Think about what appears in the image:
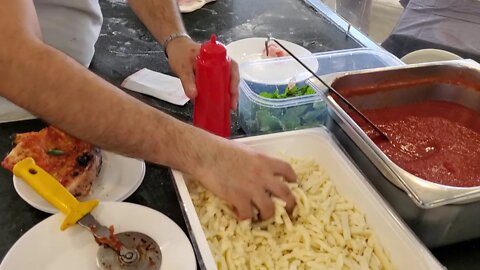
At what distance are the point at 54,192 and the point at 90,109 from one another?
0.18m

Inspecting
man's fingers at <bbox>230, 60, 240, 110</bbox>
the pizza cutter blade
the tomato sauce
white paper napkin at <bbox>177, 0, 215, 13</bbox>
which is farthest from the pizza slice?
white paper napkin at <bbox>177, 0, 215, 13</bbox>

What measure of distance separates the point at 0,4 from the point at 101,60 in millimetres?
657

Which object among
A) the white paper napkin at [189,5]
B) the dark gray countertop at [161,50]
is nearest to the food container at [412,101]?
the dark gray countertop at [161,50]

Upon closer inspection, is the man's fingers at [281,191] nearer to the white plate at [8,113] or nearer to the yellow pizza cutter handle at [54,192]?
the yellow pizza cutter handle at [54,192]

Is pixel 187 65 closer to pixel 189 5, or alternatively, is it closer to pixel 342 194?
pixel 342 194

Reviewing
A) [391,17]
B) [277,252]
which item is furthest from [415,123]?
[391,17]

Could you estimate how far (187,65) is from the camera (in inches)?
50.4

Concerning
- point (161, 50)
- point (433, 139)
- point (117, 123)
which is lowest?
point (161, 50)

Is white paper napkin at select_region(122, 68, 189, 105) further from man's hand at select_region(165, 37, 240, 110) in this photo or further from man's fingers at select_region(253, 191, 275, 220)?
man's fingers at select_region(253, 191, 275, 220)

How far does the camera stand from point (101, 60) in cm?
161

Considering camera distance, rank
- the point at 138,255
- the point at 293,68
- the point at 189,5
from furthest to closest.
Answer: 1. the point at 189,5
2. the point at 293,68
3. the point at 138,255

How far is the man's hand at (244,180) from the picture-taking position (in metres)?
0.93

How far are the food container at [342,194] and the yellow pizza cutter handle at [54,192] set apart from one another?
193 mm

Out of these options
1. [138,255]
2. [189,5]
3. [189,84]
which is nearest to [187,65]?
[189,84]
